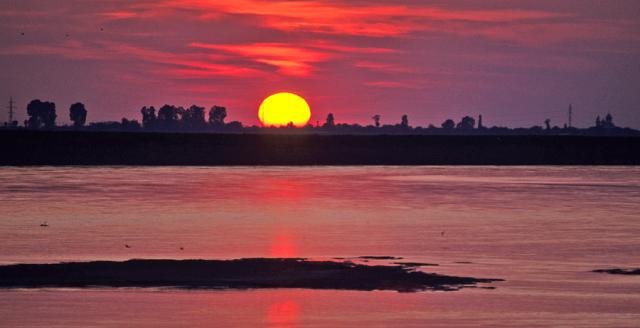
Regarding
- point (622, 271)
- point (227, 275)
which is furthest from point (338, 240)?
point (622, 271)

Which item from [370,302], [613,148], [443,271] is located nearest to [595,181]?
[443,271]

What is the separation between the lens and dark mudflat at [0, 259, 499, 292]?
963 inches

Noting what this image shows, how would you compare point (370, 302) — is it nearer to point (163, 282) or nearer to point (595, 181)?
point (163, 282)

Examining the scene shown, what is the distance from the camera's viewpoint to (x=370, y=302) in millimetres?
22438

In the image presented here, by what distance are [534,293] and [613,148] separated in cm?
12371

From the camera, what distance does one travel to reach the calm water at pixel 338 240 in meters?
21.1

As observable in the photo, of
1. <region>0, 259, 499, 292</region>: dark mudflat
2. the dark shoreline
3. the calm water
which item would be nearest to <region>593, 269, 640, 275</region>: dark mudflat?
the calm water

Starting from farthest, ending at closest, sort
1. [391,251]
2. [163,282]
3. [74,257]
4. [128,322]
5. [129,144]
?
[129,144] < [391,251] < [74,257] < [163,282] < [128,322]

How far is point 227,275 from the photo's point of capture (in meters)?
25.9

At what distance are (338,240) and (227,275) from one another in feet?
25.3

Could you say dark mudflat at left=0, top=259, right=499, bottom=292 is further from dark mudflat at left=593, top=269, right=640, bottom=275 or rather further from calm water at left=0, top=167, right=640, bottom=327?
dark mudflat at left=593, top=269, right=640, bottom=275

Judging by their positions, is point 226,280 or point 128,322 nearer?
point 128,322

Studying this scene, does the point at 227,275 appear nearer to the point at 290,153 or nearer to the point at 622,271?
the point at 622,271

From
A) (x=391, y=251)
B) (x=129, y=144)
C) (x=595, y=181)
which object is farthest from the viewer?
(x=129, y=144)
